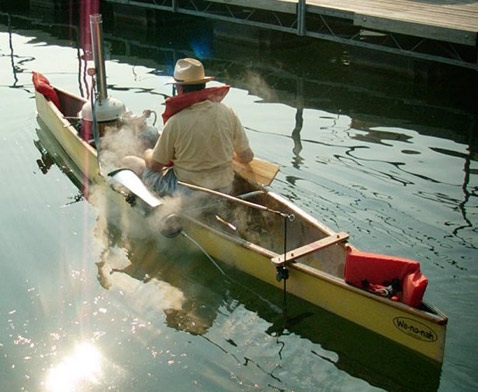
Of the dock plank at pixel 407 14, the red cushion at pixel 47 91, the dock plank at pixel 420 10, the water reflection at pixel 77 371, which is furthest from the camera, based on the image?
the dock plank at pixel 420 10

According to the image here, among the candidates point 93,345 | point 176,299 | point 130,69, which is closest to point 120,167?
point 176,299

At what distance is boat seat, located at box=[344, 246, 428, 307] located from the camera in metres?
6.00

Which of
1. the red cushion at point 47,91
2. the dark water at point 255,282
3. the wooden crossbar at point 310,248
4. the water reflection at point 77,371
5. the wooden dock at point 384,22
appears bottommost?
the water reflection at point 77,371

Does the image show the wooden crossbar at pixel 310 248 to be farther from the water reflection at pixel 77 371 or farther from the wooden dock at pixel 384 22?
the wooden dock at pixel 384 22

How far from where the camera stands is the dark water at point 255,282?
6.29 m

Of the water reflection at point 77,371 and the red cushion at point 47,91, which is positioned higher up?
the red cushion at point 47,91

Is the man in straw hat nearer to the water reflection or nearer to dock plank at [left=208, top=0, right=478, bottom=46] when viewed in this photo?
the water reflection

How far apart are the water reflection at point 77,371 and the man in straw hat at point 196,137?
7.12 ft

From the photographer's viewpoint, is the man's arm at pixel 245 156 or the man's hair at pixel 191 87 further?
the man's arm at pixel 245 156

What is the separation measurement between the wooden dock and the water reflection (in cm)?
875

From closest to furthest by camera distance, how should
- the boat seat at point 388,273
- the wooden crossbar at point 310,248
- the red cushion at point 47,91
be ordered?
the boat seat at point 388,273 → the wooden crossbar at point 310,248 → the red cushion at point 47,91

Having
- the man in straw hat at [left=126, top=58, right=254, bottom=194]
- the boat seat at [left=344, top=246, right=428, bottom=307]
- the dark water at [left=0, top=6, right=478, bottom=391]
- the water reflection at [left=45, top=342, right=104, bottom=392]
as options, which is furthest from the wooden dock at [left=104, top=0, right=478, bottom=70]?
the water reflection at [left=45, top=342, right=104, bottom=392]

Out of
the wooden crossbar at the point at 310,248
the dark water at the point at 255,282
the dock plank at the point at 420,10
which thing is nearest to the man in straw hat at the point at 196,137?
the dark water at the point at 255,282

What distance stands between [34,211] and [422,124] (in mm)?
6404
